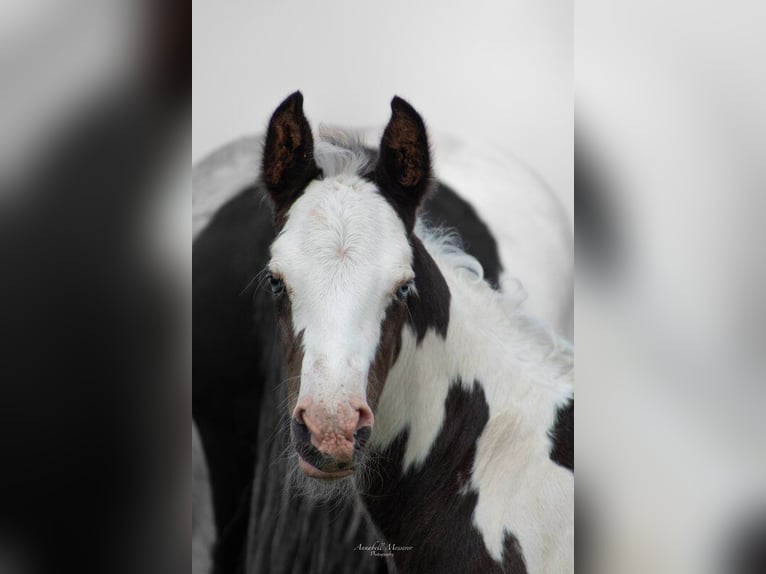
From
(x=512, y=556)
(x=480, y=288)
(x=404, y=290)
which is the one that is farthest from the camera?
(x=480, y=288)

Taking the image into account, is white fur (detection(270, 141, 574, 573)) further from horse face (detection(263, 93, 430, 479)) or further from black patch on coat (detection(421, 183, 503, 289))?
black patch on coat (detection(421, 183, 503, 289))

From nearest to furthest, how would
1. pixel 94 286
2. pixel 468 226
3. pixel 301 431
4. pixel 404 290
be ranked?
pixel 301 431 < pixel 404 290 < pixel 94 286 < pixel 468 226

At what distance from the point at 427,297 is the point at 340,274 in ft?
0.75

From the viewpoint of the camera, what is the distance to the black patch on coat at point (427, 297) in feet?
5.08

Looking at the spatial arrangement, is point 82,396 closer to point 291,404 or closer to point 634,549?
point 291,404

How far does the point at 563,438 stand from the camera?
65.4 inches

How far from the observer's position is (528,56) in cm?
199

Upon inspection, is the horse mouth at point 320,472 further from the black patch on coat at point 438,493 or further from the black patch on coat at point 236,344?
the black patch on coat at point 236,344

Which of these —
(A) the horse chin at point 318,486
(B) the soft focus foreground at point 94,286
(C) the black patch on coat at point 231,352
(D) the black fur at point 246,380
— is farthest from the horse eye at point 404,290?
(B) the soft focus foreground at point 94,286

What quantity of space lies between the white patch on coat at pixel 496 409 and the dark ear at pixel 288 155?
321mm

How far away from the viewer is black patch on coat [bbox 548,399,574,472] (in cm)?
165

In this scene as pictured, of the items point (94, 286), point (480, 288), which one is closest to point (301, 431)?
point (480, 288)

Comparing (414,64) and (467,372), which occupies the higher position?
(414,64)

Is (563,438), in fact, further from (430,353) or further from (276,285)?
(276,285)
